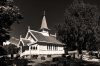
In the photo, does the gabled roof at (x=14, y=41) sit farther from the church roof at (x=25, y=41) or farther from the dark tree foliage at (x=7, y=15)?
the dark tree foliage at (x=7, y=15)

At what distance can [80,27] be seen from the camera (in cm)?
5594

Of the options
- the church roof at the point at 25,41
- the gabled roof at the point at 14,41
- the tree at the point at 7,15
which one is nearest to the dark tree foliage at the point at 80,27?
Answer: the church roof at the point at 25,41

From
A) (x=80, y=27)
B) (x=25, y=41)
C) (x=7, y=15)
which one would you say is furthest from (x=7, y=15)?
(x=80, y=27)

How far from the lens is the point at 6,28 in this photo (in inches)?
1020

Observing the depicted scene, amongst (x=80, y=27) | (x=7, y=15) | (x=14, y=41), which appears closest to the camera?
(x=7, y=15)

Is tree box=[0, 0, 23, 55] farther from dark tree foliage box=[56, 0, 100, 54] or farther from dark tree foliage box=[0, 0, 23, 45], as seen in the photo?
dark tree foliage box=[56, 0, 100, 54]

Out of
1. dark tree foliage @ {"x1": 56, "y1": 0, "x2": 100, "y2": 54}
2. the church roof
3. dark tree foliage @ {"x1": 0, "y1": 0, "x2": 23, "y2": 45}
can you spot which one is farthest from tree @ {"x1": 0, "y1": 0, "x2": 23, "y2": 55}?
dark tree foliage @ {"x1": 56, "y1": 0, "x2": 100, "y2": 54}

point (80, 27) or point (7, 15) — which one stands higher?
point (7, 15)

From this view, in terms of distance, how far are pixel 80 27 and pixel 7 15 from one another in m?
35.6

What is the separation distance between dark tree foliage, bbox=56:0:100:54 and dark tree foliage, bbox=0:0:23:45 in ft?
110

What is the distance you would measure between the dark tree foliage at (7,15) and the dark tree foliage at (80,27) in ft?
110

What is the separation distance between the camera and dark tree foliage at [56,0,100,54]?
184 feet

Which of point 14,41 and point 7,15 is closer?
point 7,15

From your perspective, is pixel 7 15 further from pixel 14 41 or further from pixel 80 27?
pixel 14 41
